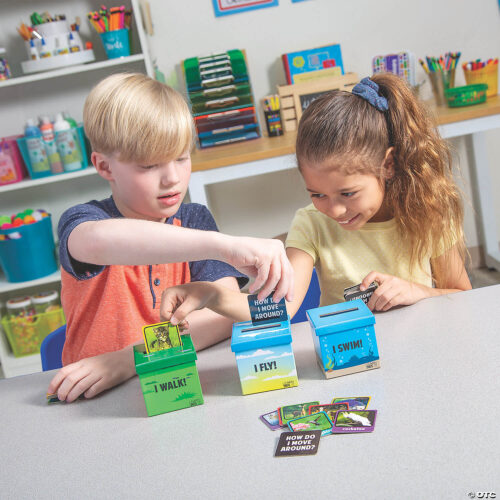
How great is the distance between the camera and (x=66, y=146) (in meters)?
2.50

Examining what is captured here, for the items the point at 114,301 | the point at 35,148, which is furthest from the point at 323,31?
the point at 114,301

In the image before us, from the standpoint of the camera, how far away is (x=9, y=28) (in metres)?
2.64

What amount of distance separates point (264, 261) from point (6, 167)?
203cm

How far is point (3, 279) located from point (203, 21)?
4.91 ft

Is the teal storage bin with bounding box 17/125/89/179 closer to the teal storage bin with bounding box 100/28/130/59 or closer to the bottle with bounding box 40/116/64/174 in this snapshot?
Answer: the bottle with bounding box 40/116/64/174

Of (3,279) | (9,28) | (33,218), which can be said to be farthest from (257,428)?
(9,28)

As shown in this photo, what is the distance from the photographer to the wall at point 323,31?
275 centimetres

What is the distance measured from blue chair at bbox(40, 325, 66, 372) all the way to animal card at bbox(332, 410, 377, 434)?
782 millimetres

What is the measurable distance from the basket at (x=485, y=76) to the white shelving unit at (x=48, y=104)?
139 cm

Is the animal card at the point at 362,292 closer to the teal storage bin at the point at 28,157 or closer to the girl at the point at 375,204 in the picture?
the girl at the point at 375,204

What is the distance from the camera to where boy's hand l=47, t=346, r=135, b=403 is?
933 millimetres

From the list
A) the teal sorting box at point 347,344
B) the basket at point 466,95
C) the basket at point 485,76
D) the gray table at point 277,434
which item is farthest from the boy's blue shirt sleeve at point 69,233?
the basket at point 485,76

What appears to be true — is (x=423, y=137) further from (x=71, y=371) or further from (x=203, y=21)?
(x=203, y=21)

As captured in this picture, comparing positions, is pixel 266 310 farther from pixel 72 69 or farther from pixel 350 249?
pixel 72 69
